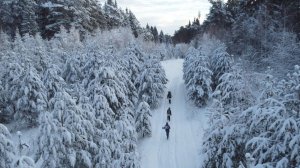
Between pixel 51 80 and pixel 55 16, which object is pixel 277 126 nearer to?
pixel 51 80

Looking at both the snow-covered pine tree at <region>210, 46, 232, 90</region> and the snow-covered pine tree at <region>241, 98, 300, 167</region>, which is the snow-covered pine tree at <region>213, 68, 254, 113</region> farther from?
the snow-covered pine tree at <region>210, 46, 232, 90</region>

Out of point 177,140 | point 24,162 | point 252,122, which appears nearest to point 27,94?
point 177,140

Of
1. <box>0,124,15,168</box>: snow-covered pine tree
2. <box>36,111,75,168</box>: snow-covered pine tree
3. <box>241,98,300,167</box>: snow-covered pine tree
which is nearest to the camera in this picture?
<box>241,98,300,167</box>: snow-covered pine tree

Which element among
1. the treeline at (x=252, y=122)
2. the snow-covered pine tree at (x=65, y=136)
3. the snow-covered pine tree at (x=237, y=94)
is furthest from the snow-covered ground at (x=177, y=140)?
the snow-covered pine tree at (x=65, y=136)

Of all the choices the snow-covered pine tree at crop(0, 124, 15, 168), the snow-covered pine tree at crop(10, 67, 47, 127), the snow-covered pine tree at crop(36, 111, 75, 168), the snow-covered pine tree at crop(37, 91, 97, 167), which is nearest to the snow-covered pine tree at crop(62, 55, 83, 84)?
the snow-covered pine tree at crop(10, 67, 47, 127)

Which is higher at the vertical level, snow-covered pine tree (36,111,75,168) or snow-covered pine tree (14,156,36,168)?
snow-covered pine tree (14,156,36,168)

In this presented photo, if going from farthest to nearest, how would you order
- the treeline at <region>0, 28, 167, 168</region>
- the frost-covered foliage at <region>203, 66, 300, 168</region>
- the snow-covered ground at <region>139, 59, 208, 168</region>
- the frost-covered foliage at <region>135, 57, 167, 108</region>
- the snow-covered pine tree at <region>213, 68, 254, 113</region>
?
1. the frost-covered foliage at <region>135, 57, 167, 108</region>
2. the snow-covered ground at <region>139, 59, 208, 168</region>
3. the snow-covered pine tree at <region>213, 68, 254, 113</region>
4. the treeline at <region>0, 28, 167, 168</region>
5. the frost-covered foliage at <region>203, 66, 300, 168</region>

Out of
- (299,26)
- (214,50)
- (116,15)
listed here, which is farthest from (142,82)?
(116,15)
